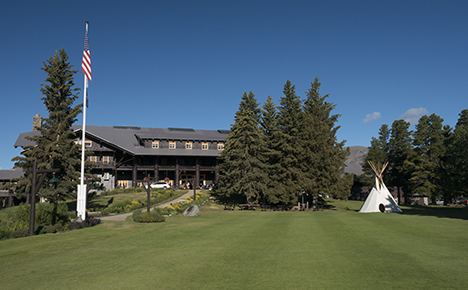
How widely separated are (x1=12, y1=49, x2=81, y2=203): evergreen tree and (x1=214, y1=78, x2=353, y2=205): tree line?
54.3 ft

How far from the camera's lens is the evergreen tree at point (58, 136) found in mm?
29188

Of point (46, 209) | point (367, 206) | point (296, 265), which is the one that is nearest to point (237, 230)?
point (296, 265)

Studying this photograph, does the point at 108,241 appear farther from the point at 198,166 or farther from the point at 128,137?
the point at 128,137

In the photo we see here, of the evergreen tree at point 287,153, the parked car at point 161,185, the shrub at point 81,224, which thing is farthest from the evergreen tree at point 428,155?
the shrub at point 81,224

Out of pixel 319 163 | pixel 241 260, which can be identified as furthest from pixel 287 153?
pixel 241 260

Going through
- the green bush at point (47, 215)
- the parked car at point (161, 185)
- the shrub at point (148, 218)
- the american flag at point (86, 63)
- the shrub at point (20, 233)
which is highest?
the american flag at point (86, 63)

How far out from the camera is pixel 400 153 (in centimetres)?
4981

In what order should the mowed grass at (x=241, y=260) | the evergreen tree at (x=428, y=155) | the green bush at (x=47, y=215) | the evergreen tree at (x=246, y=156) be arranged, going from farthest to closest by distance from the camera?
the evergreen tree at (x=428, y=155), the evergreen tree at (x=246, y=156), the green bush at (x=47, y=215), the mowed grass at (x=241, y=260)

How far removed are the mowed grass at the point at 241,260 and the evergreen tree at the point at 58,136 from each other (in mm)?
15448

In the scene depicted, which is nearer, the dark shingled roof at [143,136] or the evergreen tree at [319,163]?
the evergreen tree at [319,163]

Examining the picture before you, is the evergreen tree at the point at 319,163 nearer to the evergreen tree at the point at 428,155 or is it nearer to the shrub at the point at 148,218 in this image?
the evergreen tree at the point at 428,155

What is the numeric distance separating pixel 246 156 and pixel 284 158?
443 centimetres

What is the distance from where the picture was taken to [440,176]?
42625mm

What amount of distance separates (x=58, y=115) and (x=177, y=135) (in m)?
29.1
